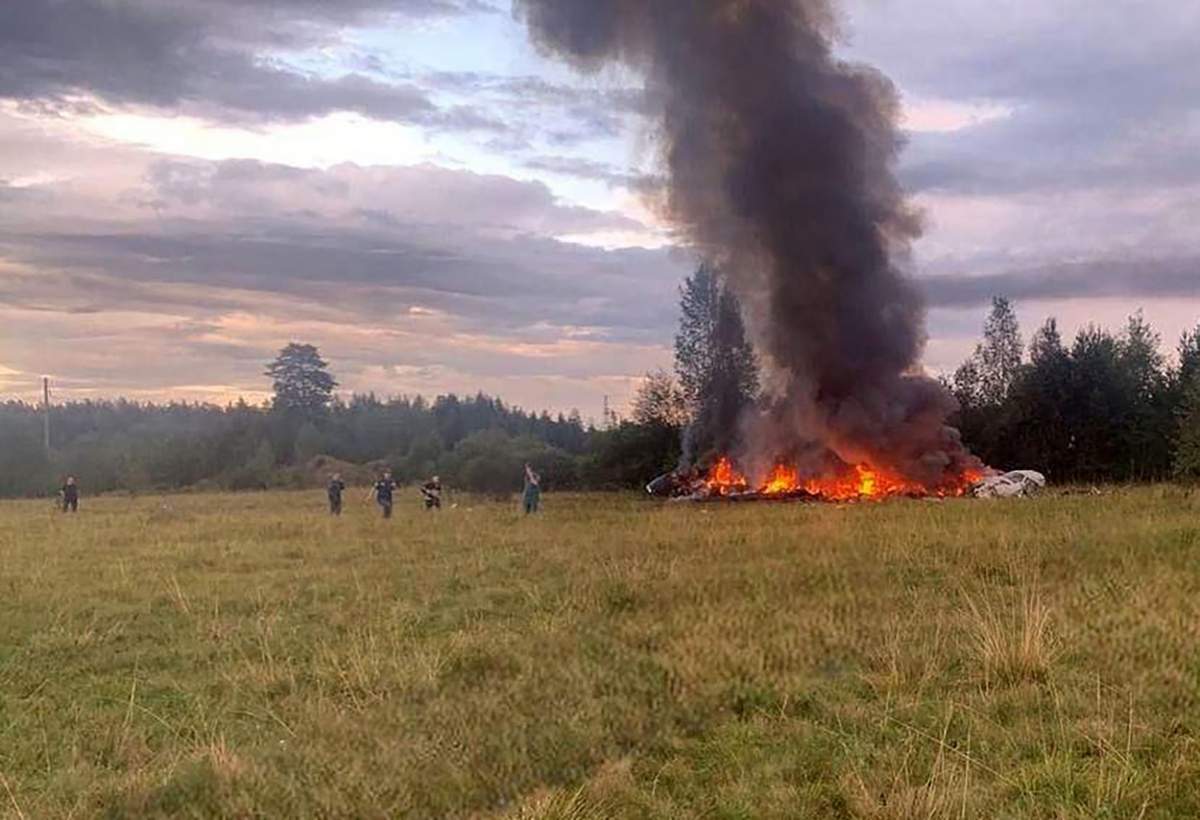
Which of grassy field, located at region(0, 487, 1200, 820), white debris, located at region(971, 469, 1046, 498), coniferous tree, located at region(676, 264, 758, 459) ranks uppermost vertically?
coniferous tree, located at region(676, 264, 758, 459)

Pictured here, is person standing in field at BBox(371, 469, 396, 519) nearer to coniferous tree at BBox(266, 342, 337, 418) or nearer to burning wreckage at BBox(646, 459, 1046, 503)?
burning wreckage at BBox(646, 459, 1046, 503)

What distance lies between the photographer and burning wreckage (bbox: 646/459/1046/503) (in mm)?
36344

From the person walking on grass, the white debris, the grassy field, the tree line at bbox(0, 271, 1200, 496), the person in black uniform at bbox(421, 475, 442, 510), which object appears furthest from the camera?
the tree line at bbox(0, 271, 1200, 496)

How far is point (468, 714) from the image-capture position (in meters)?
7.65

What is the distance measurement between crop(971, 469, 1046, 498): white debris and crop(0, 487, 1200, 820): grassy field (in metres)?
18.6

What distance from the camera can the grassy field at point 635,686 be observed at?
604cm

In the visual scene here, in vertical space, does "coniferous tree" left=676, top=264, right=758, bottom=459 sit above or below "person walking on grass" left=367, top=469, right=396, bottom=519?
above

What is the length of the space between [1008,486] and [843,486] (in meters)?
6.72

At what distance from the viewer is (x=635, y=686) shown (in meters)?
8.23

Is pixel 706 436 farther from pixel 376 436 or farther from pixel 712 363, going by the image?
pixel 376 436

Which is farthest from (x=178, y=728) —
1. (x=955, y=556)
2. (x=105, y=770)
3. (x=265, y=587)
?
(x=955, y=556)

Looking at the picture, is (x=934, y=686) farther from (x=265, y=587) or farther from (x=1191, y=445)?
(x=1191, y=445)

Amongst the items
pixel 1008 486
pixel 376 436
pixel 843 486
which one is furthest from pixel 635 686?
pixel 376 436

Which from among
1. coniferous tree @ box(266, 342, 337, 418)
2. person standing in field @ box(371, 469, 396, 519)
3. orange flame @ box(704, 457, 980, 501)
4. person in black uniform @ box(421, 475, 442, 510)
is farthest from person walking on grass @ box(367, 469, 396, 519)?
coniferous tree @ box(266, 342, 337, 418)
